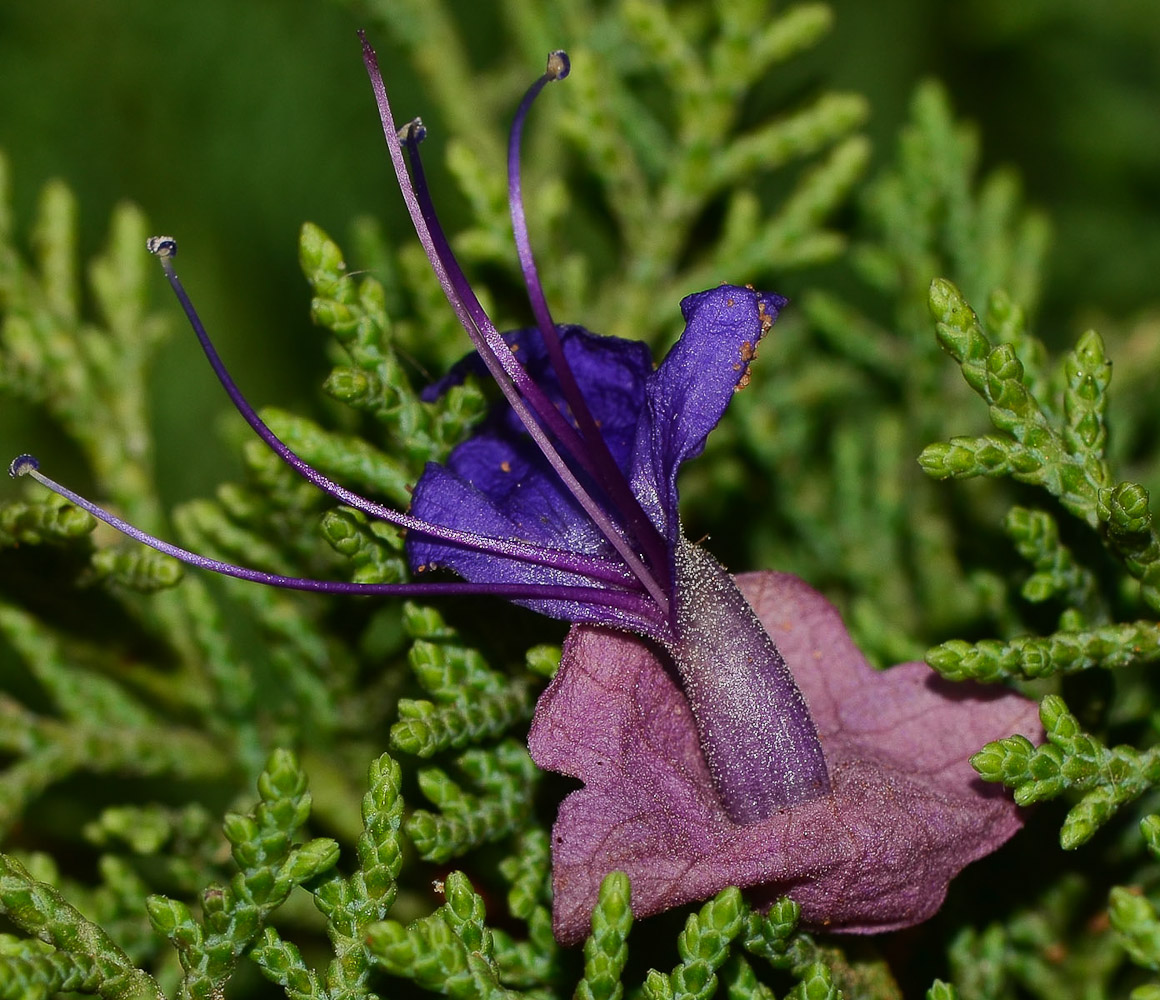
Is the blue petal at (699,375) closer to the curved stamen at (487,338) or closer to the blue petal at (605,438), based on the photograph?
the blue petal at (605,438)

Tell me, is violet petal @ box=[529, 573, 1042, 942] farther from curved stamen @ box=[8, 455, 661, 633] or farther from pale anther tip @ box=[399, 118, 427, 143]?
pale anther tip @ box=[399, 118, 427, 143]

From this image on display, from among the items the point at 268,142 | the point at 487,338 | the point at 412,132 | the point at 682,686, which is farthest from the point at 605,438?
the point at 268,142

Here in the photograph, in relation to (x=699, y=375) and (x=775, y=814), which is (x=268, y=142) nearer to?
(x=699, y=375)

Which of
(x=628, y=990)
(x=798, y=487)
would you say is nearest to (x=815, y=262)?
(x=798, y=487)

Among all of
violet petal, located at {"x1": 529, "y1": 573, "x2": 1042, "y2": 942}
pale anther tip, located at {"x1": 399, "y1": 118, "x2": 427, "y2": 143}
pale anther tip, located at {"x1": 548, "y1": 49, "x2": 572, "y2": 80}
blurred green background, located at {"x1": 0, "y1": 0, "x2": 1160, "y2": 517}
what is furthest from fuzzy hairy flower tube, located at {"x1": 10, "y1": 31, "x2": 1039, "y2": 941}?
blurred green background, located at {"x1": 0, "y1": 0, "x2": 1160, "y2": 517}

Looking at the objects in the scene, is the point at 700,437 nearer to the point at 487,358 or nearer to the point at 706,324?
the point at 706,324

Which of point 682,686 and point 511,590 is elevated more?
point 511,590

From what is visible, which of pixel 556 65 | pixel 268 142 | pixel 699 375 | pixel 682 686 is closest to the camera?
pixel 699 375

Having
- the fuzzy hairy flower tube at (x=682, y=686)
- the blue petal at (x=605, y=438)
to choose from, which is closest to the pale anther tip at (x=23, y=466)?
the fuzzy hairy flower tube at (x=682, y=686)
